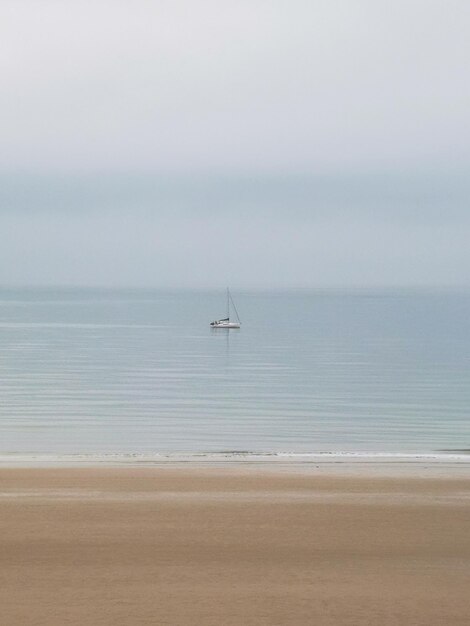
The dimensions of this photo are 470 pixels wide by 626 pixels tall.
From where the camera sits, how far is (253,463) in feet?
63.8

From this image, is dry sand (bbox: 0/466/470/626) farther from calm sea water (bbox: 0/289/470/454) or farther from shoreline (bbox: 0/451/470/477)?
calm sea water (bbox: 0/289/470/454)

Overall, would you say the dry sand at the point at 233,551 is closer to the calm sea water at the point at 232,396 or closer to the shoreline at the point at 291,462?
the shoreline at the point at 291,462

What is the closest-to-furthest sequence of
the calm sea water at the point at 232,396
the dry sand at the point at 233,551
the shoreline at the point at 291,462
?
the dry sand at the point at 233,551, the shoreline at the point at 291,462, the calm sea water at the point at 232,396

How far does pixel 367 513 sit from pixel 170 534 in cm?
292

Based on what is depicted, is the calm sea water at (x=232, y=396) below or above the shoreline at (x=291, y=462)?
above

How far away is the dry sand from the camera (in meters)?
10.1

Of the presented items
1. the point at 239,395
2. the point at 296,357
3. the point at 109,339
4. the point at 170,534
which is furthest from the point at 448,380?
the point at 109,339

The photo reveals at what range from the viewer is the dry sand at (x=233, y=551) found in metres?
10.1

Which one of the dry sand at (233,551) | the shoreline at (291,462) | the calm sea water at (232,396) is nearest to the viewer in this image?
the dry sand at (233,551)

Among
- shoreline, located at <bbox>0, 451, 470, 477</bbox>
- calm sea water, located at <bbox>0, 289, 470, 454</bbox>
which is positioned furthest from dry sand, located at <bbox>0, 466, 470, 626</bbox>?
calm sea water, located at <bbox>0, 289, 470, 454</bbox>

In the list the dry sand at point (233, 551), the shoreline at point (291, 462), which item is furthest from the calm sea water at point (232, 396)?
the dry sand at point (233, 551)

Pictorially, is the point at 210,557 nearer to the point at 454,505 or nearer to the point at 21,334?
the point at 454,505

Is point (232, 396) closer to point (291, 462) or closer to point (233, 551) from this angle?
point (291, 462)

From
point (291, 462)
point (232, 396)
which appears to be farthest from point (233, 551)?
point (232, 396)
